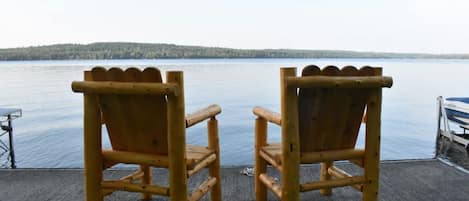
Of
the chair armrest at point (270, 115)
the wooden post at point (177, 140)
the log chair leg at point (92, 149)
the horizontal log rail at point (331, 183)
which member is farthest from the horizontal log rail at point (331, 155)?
the log chair leg at point (92, 149)

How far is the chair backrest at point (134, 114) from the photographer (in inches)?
70.4

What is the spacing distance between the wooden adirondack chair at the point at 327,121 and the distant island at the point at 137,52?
26149 mm

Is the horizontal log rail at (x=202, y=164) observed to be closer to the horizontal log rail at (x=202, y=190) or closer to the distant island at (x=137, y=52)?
the horizontal log rail at (x=202, y=190)

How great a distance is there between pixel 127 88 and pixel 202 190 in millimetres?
776

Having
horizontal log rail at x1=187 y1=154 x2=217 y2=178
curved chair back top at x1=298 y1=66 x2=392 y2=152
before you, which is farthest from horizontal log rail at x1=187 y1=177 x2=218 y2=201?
curved chair back top at x1=298 y1=66 x2=392 y2=152

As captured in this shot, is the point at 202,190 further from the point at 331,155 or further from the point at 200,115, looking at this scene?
the point at 331,155

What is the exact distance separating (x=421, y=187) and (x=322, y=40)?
1049 inches

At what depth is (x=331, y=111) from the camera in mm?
1962

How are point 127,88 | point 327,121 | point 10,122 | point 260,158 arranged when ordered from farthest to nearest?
point 10,122
point 260,158
point 327,121
point 127,88

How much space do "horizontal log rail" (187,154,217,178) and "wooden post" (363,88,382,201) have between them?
887 mm

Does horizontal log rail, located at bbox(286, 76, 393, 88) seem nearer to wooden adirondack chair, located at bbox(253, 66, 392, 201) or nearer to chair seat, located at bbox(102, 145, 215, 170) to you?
wooden adirondack chair, located at bbox(253, 66, 392, 201)

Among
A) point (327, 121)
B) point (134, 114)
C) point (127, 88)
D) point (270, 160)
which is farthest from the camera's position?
point (270, 160)

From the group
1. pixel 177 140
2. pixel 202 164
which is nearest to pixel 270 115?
pixel 202 164

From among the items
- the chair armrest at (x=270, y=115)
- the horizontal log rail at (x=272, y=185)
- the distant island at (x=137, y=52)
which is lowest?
the horizontal log rail at (x=272, y=185)
